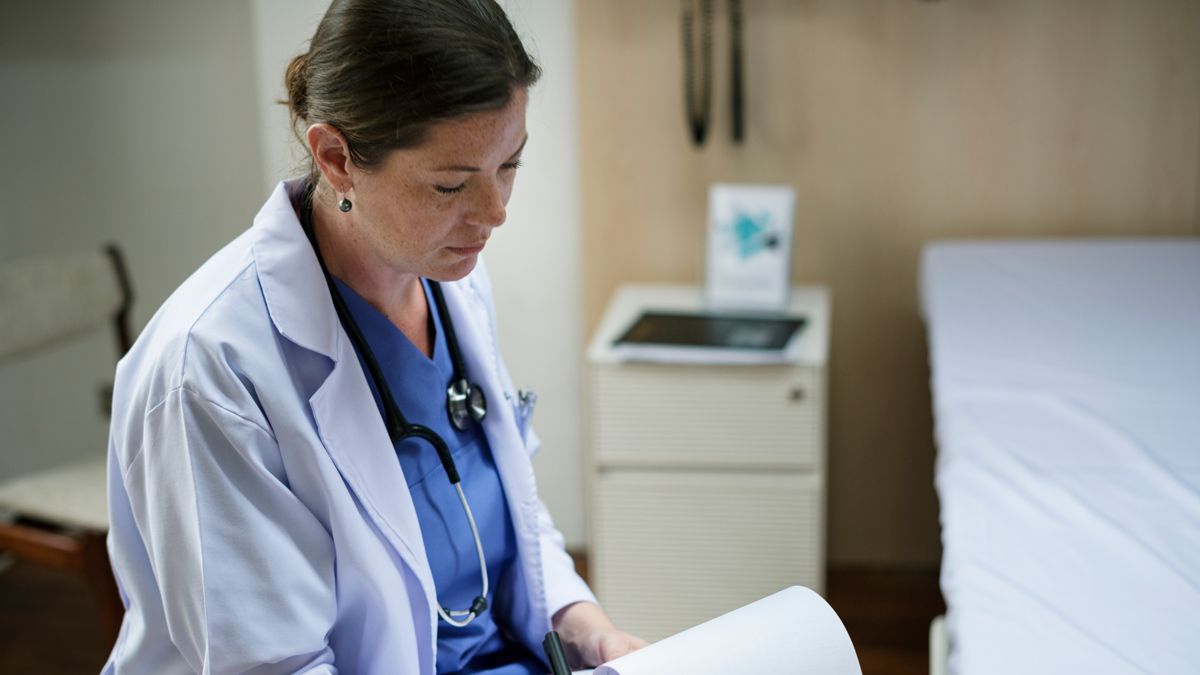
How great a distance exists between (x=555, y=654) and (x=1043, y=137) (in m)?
1.62

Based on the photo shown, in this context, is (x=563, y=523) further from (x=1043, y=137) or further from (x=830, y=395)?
(x=1043, y=137)

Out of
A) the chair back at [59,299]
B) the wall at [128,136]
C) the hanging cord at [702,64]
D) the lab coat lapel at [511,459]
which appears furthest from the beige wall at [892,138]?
the lab coat lapel at [511,459]

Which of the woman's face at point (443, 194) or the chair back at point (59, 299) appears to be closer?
the woman's face at point (443, 194)

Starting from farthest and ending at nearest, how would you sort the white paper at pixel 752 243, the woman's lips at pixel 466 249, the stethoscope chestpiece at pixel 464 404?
the white paper at pixel 752 243 < the stethoscope chestpiece at pixel 464 404 < the woman's lips at pixel 466 249

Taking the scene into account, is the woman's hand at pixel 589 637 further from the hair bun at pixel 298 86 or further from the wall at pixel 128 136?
the wall at pixel 128 136

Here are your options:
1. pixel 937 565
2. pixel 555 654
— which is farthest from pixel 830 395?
pixel 555 654

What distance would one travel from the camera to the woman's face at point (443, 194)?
105 centimetres

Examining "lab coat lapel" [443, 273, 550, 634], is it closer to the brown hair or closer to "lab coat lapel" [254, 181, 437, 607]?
"lab coat lapel" [254, 181, 437, 607]

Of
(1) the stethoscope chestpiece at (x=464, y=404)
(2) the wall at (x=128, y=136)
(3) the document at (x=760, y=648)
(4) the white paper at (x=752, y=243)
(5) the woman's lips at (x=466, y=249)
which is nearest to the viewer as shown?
(3) the document at (x=760, y=648)

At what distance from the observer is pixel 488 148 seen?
106 cm

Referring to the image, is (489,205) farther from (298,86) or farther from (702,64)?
(702,64)

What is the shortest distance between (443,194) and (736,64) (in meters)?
1.37

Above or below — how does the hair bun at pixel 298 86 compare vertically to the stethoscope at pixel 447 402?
above

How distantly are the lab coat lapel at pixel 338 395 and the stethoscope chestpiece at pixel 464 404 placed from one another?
5.4 inches
